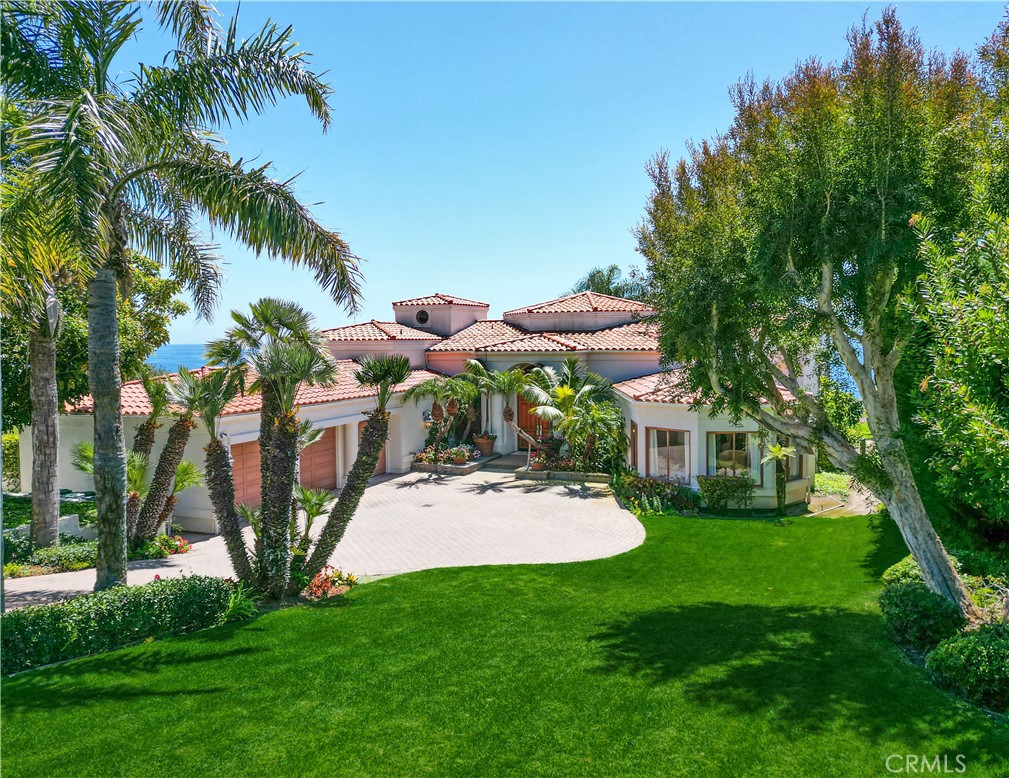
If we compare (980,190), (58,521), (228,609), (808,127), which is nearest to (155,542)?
(58,521)

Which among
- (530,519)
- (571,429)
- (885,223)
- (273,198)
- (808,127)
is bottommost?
(530,519)

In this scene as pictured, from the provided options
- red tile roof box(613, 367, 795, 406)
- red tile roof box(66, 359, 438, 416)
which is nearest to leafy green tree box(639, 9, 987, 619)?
red tile roof box(613, 367, 795, 406)

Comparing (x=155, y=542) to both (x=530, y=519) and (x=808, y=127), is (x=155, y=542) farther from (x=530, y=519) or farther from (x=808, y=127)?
(x=808, y=127)

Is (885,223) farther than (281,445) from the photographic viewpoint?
No

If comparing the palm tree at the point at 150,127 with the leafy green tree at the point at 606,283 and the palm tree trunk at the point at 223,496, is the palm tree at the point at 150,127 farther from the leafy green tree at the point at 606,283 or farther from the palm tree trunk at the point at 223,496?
the leafy green tree at the point at 606,283

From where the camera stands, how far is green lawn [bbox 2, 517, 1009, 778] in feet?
20.9

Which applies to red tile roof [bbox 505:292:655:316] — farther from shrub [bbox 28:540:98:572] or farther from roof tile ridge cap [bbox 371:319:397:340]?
shrub [bbox 28:540:98:572]

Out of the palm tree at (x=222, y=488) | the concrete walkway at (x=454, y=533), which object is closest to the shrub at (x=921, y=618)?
the concrete walkway at (x=454, y=533)

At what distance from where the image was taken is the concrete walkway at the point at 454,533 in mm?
14117

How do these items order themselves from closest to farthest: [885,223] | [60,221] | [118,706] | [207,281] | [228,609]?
[118,706] → [60,221] → [885,223] → [228,609] → [207,281]

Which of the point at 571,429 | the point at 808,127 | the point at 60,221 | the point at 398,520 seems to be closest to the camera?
the point at 60,221

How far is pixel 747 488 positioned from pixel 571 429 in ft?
21.6

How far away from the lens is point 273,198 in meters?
10.2

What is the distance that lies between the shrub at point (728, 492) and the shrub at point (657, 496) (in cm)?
46
